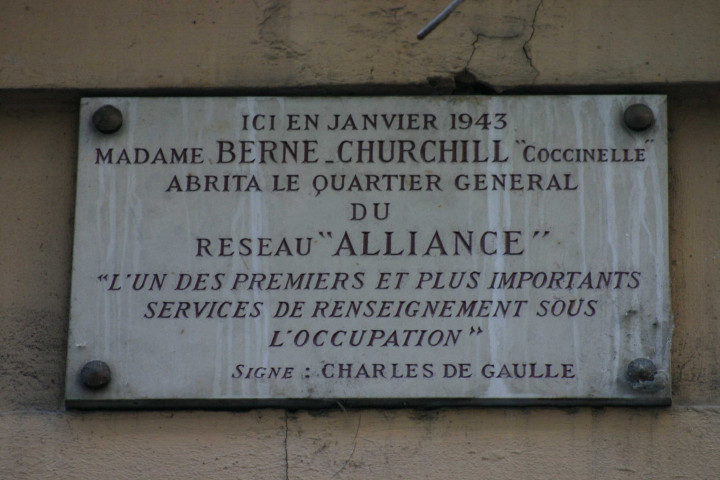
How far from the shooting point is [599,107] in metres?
3.88

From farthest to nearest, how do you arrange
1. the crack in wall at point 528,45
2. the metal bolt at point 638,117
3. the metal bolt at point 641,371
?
the crack in wall at point 528,45
the metal bolt at point 638,117
the metal bolt at point 641,371

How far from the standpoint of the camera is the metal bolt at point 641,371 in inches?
A: 143

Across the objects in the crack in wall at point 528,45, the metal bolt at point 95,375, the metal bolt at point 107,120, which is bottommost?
the metal bolt at point 95,375

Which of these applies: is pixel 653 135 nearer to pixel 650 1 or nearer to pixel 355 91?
pixel 650 1

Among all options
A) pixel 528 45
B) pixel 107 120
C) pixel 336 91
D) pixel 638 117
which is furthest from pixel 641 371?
pixel 107 120

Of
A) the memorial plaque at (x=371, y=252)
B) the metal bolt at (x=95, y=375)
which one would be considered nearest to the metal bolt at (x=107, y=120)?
the memorial plaque at (x=371, y=252)

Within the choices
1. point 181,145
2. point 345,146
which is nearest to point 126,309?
point 181,145

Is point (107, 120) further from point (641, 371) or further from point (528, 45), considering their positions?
point (641, 371)

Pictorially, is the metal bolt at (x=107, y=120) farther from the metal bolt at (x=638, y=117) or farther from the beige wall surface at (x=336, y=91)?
the metal bolt at (x=638, y=117)

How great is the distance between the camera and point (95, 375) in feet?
12.1

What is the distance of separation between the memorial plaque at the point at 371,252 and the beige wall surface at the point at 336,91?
3.2 inches

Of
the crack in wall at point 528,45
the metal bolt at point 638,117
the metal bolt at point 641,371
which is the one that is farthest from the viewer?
the crack in wall at point 528,45

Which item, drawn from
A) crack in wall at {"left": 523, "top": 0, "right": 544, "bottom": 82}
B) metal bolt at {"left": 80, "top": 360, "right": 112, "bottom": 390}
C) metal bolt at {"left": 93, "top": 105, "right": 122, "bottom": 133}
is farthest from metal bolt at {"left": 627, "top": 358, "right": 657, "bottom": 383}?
metal bolt at {"left": 93, "top": 105, "right": 122, "bottom": 133}

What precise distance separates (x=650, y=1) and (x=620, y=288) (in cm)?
99
